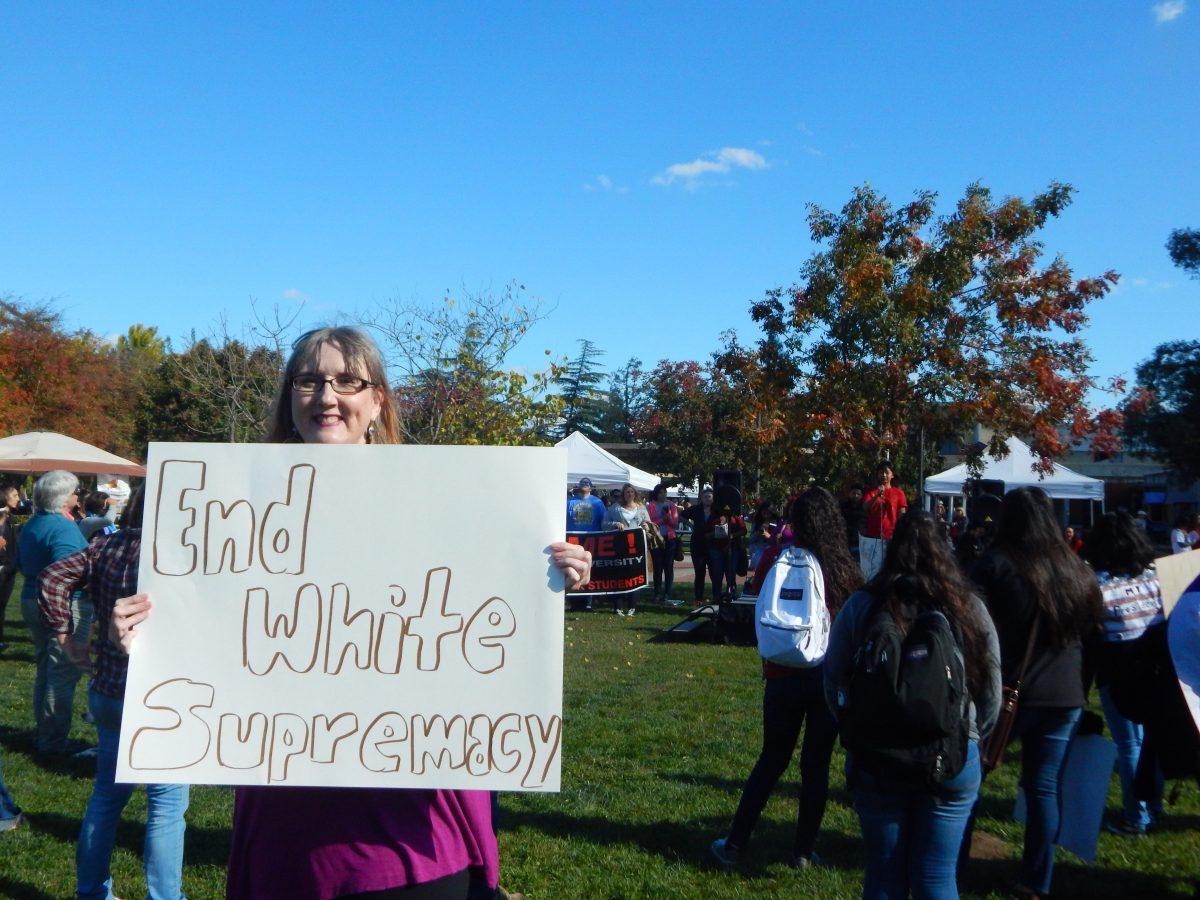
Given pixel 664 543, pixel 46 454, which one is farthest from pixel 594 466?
pixel 46 454

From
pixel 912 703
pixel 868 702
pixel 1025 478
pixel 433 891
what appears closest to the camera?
pixel 433 891

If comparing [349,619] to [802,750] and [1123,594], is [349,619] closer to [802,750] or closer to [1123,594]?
[802,750]

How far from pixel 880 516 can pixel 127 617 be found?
1090 cm

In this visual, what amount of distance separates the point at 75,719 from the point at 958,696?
7090mm

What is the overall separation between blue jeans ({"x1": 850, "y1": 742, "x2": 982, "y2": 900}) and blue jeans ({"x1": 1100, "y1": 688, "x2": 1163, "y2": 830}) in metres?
2.69

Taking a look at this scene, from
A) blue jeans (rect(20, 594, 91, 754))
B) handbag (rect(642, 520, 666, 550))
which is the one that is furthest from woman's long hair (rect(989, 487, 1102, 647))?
handbag (rect(642, 520, 666, 550))

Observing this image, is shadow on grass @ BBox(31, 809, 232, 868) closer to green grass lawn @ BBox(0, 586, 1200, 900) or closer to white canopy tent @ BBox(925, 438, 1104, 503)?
green grass lawn @ BBox(0, 586, 1200, 900)

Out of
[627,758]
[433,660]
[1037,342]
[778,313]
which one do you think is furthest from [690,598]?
[433,660]

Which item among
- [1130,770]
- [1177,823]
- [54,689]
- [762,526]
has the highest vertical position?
[762,526]

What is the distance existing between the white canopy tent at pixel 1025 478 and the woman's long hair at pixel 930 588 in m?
16.4

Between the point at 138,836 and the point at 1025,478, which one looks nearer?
the point at 138,836

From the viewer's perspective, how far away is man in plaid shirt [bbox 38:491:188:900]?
340 centimetres

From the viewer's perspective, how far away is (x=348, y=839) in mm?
1727

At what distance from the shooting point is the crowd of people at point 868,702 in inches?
69.9
